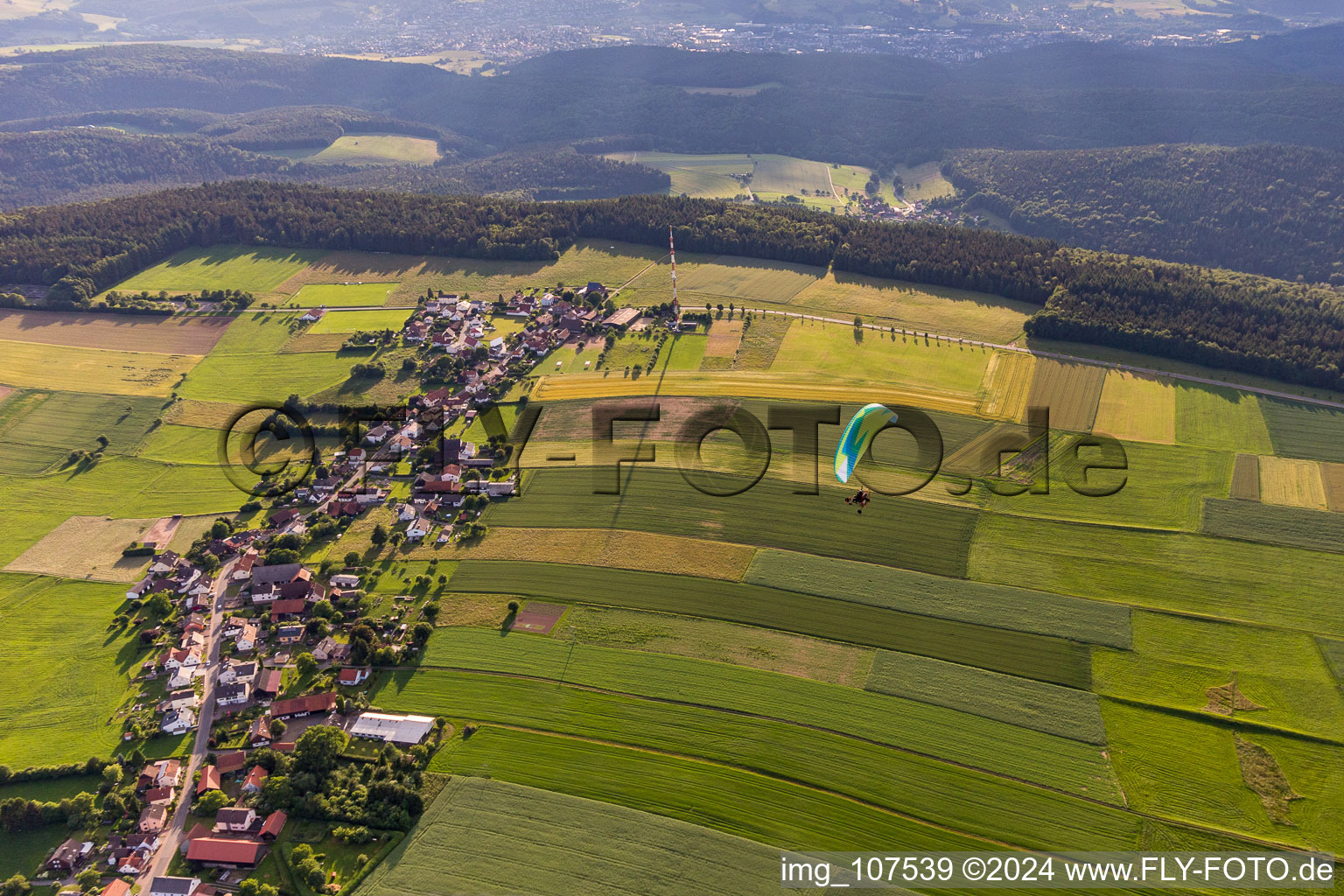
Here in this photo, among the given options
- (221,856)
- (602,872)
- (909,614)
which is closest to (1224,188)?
(909,614)

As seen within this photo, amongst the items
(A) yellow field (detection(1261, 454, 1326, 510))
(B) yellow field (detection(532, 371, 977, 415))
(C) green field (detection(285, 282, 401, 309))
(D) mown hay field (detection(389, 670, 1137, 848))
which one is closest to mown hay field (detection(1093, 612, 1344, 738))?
(D) mown hay field (detection(389, 670, 1137, 848))

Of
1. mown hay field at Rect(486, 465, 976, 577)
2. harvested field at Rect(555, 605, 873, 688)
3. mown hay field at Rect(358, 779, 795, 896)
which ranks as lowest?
mown hay field at Rect(358, 779, 795, 896)

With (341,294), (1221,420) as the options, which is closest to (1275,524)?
(1221,420)

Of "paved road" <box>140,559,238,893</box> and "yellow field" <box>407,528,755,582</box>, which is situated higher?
"yellow field" <box>407,528,755,582</box>

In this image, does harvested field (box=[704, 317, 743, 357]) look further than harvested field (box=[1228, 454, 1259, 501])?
Yes

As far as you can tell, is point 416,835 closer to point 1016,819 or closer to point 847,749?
point 847,749

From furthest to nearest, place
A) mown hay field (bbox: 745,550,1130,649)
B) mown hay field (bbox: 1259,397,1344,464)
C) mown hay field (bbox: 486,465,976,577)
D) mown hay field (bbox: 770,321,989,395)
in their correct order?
mown hay field (bbox: 770,321,989,395) → mown hay field (bbox: 1259,397,1344,464) → mown hay field (bbox: 486,465,976,577) → mown hay field (bbox: 745,550,1130,649)

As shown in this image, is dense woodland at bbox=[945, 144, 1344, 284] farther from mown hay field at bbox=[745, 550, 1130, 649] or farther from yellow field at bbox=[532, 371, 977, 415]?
mown hay field at bbox=[745, 550, 1130, 649]
